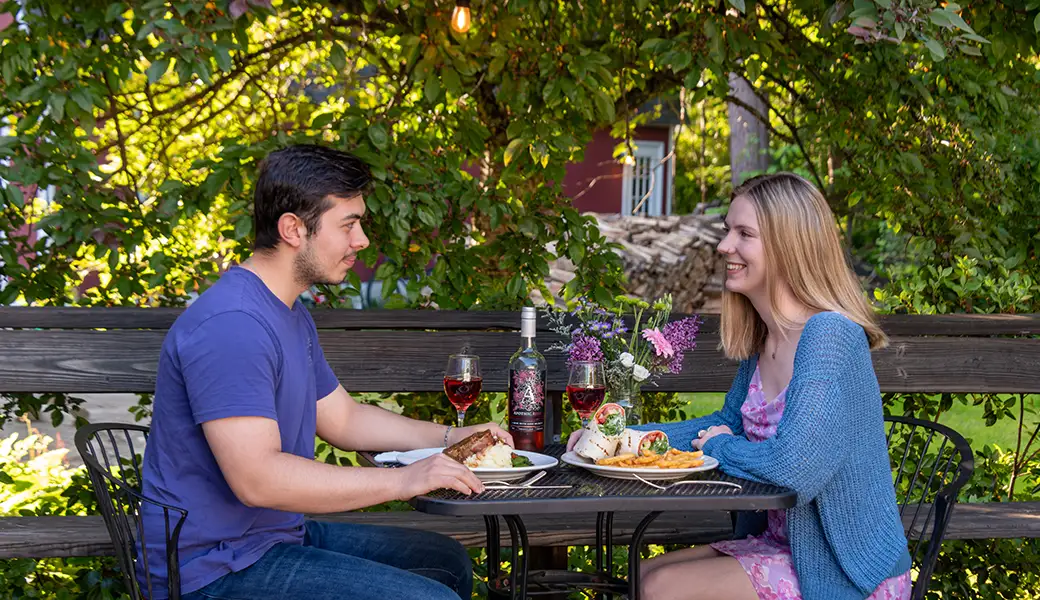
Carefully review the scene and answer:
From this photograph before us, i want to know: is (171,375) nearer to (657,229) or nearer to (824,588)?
(824,588)

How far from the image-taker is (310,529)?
283 centimetres

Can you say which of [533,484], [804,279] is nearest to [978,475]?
[804,279]

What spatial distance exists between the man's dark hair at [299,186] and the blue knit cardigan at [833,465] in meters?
1.03

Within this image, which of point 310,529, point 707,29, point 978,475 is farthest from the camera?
point 978,475

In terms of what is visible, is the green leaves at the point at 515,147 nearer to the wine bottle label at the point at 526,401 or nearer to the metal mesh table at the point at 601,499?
the wine bottle label at the point at 526,401

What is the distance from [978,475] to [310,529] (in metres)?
2.90

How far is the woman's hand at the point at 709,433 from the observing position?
2.74 meters

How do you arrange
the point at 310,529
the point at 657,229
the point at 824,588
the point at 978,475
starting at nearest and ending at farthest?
the point at 824,588 → the point at 310,529 → the point at 978,475 → the point at 657,229

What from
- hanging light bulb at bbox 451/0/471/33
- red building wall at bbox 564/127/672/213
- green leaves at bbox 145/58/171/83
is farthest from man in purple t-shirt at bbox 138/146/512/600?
red building wall at bbox 564/127/672/213

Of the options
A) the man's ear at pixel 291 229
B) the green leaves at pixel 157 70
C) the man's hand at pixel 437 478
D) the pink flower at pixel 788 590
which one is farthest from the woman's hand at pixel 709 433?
the green leaves at pixel 157 70

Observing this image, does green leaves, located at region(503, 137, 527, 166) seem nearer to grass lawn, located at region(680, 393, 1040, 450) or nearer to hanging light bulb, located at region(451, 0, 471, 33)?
hanging light bulb, located at region(451, 0, 471, 33)

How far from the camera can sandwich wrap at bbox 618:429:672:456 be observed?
98.7 inches

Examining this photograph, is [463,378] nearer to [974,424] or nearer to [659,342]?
[659,342]

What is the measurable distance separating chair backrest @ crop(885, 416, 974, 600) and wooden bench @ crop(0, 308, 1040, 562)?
0.13 meters
